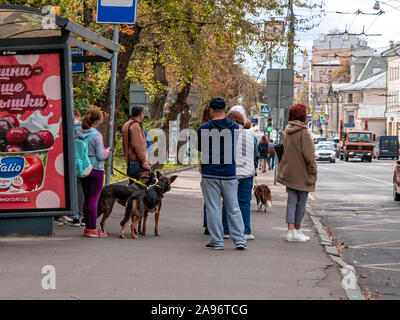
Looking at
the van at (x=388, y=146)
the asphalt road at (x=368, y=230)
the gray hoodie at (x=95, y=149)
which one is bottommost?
the van at (x=388, y=146)

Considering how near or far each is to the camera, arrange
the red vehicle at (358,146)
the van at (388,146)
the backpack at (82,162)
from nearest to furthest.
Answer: the backpack at (82,162) → the red vehicle at (358,146) → the van at (388,146)

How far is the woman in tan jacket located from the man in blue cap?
1322 millimetres

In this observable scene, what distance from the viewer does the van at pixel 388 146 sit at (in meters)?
71.2

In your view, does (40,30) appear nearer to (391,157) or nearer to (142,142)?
(142,142)

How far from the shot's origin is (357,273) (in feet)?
28.8

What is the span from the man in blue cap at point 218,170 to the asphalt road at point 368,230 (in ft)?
5.21

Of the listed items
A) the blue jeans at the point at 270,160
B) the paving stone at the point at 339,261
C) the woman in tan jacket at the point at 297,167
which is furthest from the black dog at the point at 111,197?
the blue jeans at the point at 270,160

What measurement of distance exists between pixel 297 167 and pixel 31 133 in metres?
3.72

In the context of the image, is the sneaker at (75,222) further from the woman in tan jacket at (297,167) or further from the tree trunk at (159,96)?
the tree trunk at (159,96)

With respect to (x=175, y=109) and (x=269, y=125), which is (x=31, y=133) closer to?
(x=175, y=109)

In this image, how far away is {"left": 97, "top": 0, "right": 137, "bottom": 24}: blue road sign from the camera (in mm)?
11109

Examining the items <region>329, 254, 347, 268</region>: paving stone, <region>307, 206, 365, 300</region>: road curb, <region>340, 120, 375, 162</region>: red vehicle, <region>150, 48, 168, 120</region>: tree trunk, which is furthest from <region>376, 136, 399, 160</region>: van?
<region>329, 254, 347, 268</region>: paving stone

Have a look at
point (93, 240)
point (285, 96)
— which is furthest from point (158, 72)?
point (93, 240)

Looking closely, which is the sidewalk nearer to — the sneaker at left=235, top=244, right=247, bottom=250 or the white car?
the sneaker at left=235, top=244, right=247, bottom=250
